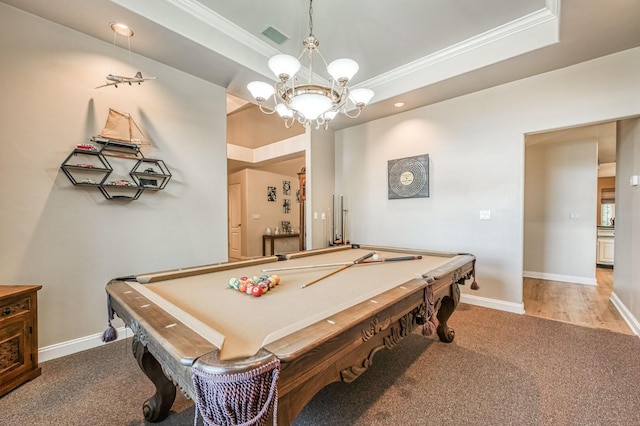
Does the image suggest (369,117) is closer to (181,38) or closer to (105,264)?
(181,38)

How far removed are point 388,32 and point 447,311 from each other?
2667mm

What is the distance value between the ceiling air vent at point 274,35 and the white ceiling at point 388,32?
0.05 metres

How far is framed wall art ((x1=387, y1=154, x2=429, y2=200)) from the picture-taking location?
145 inches

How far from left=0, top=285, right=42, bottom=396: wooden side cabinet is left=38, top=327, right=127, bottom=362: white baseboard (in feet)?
0.70

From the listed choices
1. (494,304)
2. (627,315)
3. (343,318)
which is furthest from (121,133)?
(627,315)

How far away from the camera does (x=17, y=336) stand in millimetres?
1772

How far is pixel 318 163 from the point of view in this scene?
173 inches

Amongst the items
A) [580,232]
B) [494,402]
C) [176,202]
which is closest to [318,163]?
[176,202]

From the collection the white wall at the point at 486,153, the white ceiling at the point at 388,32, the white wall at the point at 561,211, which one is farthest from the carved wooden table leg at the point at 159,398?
the white wall at the point at 561,211

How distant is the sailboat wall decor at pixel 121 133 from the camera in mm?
2361

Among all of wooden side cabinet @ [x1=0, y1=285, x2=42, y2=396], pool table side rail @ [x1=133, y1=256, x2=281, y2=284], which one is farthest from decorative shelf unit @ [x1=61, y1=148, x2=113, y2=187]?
pool table side rail @ [x1=133, y1=256, x2=281, y2=284]

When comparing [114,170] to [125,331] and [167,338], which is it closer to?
[125,331]

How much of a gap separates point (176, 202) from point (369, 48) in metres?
2.67

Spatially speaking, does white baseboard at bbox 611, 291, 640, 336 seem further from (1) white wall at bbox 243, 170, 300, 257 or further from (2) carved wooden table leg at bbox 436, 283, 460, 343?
(1) white wall at bbox 243, 170, 300, 257
